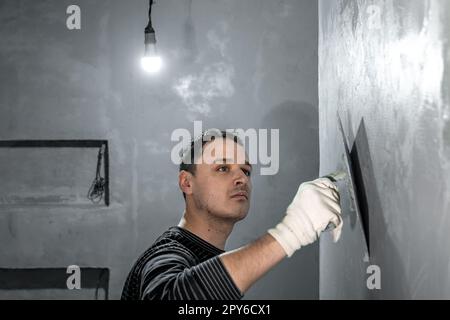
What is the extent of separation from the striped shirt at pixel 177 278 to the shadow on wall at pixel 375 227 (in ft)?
1.51

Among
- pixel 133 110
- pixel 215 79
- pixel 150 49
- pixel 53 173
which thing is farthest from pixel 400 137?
pixel 53 173

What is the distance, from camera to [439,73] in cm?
105

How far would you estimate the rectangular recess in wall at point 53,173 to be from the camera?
385 cm

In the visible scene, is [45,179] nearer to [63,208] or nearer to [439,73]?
[63,208]

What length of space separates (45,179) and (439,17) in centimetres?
333

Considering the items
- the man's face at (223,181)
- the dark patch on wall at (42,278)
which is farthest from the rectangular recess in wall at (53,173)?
the man's face at (223,181)

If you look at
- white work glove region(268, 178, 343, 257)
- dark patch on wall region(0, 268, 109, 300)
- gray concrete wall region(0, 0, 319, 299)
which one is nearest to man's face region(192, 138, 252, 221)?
white work glove region(268, 178, 343, 257)

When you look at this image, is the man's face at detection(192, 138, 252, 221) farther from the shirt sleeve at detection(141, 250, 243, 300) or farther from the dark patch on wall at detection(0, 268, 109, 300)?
the dark patch on wall at detection(0, 268, 109, 300)

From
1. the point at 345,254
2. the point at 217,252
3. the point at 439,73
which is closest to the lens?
the point at 439,73

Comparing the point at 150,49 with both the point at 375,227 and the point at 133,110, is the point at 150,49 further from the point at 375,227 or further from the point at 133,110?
the point at 375,227

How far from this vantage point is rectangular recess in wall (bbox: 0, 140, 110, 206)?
12.6 ft

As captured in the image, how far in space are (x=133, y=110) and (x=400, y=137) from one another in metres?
2.78

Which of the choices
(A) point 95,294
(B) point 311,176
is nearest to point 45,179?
(A) point 95,294

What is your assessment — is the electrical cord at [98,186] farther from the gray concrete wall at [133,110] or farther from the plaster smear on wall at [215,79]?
the plaster smear on wall at [215,79]
